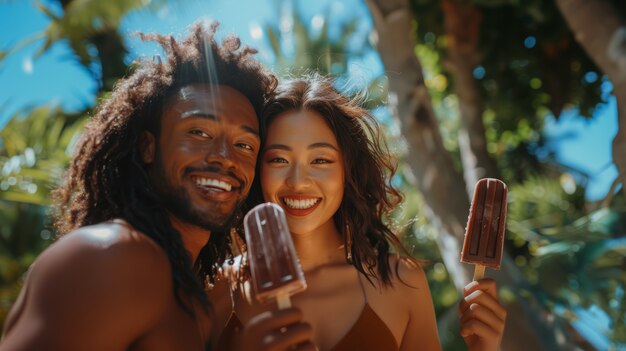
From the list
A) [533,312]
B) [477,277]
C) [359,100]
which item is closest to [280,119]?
[359,100]

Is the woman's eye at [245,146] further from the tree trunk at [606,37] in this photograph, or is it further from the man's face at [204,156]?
the tree trunk at [606,37]

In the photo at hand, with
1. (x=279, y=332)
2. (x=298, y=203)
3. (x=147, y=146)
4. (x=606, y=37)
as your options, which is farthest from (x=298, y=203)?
(x=606, y=37)

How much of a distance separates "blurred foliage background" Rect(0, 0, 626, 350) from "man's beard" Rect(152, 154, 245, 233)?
9.00 ft

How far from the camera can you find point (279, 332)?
2.23 m

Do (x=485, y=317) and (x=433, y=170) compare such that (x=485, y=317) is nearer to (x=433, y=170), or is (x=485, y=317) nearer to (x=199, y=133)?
(x=199, y=133)

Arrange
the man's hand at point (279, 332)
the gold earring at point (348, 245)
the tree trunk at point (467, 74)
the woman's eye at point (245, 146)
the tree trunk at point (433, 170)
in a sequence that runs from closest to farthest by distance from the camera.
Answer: the man's hand at point (279, 332), the woman's eye at point (245, 146), the gold earring at point (348, 245), the tree trunk at point (433, 170), the tree trunk at point (467, 74)

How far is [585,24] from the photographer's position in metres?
6.43

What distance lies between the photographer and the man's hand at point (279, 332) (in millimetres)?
2203

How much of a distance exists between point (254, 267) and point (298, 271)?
154 mm

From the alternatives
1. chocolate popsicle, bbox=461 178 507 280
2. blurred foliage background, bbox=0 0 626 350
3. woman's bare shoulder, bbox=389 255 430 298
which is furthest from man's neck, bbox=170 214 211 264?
blurred foliage background, bbox=0 0 626 350

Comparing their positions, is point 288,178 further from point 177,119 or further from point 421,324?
point 421,324

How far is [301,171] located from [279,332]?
1.16 meters

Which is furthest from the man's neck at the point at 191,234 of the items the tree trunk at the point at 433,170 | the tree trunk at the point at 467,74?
the tree trunk at the point at 467,74

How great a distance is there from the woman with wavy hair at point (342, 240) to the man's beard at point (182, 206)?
1.56 ft
